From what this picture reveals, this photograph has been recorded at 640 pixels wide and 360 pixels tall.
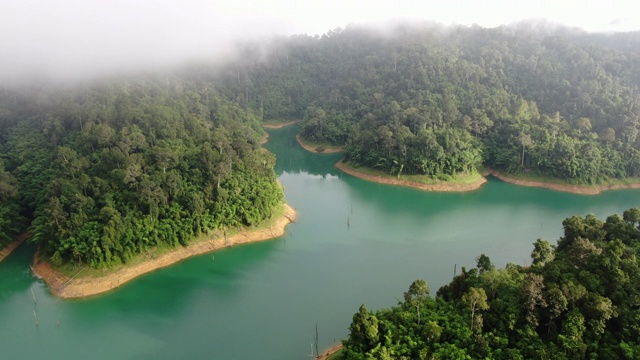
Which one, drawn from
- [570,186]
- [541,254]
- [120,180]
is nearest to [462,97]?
A: [570,186]

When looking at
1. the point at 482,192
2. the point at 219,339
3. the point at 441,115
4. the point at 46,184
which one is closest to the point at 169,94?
the point at 46,184

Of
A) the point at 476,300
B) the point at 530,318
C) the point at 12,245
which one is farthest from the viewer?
the point at 12,245

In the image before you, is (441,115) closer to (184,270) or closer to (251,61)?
(184,270)

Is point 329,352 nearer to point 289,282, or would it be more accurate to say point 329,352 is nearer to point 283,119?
point 289,282

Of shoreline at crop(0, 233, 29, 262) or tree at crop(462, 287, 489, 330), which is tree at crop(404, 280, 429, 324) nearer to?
tree at crop(462, 287, 489, 330)

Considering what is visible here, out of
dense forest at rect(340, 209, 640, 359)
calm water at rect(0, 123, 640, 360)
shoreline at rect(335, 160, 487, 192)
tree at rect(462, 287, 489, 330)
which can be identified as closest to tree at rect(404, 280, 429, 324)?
dense forest at rect(340, 209, 640, 359)

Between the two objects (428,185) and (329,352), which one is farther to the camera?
(428,185)

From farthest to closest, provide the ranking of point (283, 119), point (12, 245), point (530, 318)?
point (283, 119), point (12, 245), point (530, 318)
